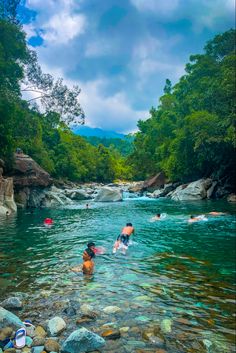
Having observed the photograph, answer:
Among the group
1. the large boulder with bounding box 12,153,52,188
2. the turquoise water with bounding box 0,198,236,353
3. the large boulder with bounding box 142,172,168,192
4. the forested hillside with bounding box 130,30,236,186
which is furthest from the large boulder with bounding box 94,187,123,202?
the turquoise water with bounding box 0,198,236,353

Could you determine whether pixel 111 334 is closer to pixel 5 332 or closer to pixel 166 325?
pixel 166 325

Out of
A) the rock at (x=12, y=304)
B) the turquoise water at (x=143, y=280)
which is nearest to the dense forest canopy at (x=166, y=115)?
the turquoise water at (x=143, y=280)

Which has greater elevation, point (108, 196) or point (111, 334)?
point (108, 196)

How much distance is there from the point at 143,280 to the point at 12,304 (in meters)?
3.84

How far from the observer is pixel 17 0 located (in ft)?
102

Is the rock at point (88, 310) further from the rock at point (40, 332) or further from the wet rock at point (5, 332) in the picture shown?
the wet rock at point (5, 332)

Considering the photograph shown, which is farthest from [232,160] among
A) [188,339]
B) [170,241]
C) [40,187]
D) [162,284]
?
[188,339]

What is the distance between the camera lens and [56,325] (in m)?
5.69

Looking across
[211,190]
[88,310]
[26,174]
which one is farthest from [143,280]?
[211,190]

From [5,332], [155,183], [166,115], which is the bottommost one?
[5,332]

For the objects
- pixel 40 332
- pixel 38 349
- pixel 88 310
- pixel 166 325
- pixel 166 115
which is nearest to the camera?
pixel 38 349

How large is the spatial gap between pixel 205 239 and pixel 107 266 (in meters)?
7.02

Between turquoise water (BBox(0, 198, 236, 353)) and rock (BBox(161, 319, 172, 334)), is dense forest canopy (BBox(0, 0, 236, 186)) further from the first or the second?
rock (BBox(161, 319, 172, 334))

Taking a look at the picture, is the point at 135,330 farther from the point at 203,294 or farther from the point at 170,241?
the point at 170,241
